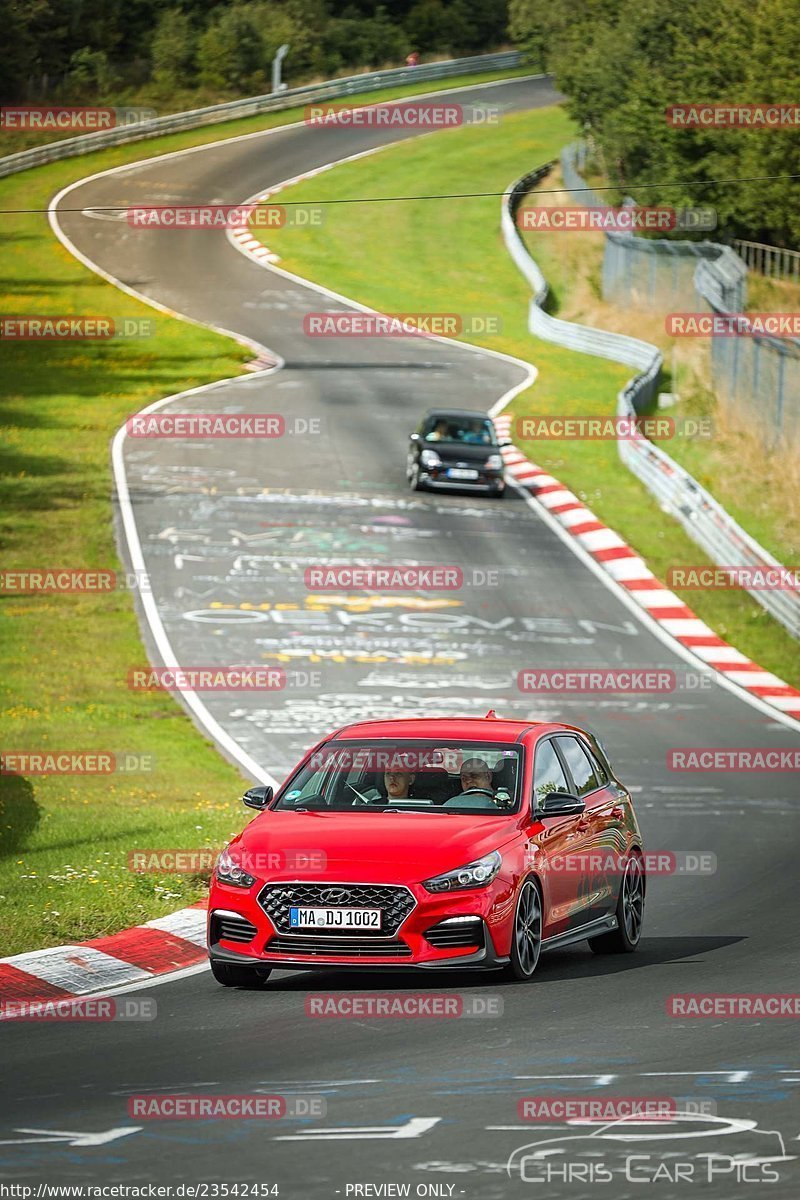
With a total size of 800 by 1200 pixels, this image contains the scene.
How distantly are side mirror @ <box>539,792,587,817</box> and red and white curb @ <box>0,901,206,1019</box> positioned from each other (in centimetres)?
246

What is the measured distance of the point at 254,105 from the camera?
292ft

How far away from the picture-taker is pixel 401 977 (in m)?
11.8

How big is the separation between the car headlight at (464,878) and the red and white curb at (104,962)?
2.01 meters

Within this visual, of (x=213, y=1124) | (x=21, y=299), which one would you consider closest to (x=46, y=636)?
(x=213, y=1124)

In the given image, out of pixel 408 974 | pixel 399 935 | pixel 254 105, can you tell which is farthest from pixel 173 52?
pixel 399 935

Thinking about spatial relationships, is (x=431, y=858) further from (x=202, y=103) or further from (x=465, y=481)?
(x=202, y=103)

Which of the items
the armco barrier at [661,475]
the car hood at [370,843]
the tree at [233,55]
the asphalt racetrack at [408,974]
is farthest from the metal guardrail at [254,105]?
the car hood at [370,843]

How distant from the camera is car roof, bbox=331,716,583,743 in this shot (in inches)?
486

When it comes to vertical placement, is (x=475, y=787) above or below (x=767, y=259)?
above

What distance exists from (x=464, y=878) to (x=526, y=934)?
0.73m

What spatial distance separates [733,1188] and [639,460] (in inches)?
1324

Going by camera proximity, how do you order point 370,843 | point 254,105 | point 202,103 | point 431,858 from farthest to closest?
point 202,103
point 254,105
point 370,843
point 431,858

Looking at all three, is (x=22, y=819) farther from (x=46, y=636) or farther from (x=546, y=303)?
(x=546, y=303)

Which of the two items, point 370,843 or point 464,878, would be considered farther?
point 370,843
